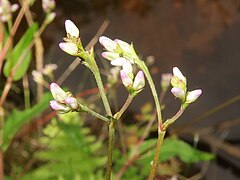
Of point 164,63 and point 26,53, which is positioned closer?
point 26,53

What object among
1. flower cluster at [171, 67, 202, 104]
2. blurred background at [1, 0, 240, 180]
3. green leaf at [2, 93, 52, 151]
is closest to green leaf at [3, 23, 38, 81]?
green leaf at [2, 93, 52, 151]

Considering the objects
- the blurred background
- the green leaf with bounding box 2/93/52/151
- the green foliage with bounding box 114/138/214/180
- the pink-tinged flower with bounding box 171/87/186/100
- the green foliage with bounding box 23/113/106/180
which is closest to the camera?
the pink-tinged flower with bounding box 171/87/186/100

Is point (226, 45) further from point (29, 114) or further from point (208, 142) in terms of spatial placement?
point (29, 114)

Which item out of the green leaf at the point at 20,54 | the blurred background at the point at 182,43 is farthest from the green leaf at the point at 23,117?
the blurred background at the point at 182,43

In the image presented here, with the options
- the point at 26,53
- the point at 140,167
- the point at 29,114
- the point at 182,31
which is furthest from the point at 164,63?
the point at 29,114

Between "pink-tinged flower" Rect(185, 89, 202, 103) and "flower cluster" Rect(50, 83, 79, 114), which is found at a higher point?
"pink-tinged flower" Rect(185, 89, 202, 103)

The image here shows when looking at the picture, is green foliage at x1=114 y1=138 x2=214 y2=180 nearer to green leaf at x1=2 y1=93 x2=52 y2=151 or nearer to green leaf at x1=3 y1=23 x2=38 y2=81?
green leaf at x1=2 y1=93 x2=52 y2=151

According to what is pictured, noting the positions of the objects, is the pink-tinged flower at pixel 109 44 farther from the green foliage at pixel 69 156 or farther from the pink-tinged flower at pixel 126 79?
the green foliage at pixel 69 156

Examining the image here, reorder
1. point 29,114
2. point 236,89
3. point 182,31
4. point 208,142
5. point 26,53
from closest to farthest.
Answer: point 29,114 < point 26,53 < point 208,142 < point 236,89 < point 182,31
